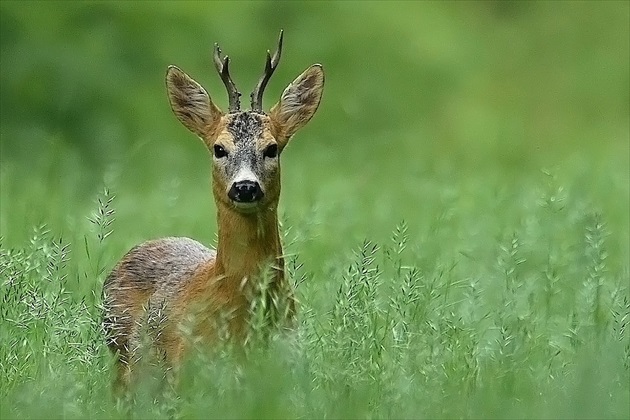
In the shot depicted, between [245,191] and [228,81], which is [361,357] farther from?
[228,81]

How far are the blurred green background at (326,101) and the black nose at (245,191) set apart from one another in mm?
3298

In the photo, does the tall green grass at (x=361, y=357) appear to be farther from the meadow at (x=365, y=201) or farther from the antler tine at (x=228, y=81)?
the antler tine at (x=228, y=81)

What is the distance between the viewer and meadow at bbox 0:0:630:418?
188 inches

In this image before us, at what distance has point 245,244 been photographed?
574cm

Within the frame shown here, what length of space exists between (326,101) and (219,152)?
378 inches

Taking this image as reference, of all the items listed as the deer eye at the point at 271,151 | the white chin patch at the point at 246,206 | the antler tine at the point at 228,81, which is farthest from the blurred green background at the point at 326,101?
the white chin patch at the point at 246,206

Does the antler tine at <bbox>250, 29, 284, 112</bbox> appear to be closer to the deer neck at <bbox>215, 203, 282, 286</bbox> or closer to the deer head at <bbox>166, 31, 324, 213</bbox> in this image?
the deer head at <bbox>166, 31, 324, 213</bbox>

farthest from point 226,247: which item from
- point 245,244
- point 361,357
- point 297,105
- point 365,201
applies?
point 365,201

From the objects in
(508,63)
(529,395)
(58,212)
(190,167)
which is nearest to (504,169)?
(190,167)

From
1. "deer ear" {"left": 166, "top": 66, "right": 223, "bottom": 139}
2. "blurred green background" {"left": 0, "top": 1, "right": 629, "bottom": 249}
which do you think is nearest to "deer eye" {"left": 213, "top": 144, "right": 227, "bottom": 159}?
"deer ear" {"left": 166, "top": 66, "right": 223, "bottom": 139}

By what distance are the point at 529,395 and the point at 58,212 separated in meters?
5.16

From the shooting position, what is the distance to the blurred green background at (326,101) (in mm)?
10703

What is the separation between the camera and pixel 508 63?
1895cm

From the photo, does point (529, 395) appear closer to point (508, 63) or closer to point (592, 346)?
point (592, 346)
